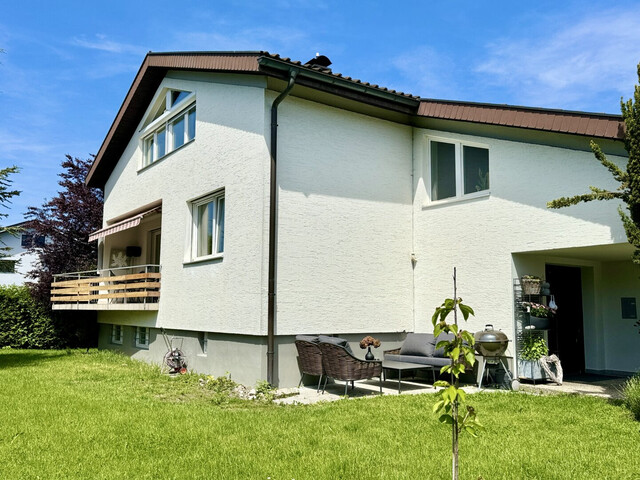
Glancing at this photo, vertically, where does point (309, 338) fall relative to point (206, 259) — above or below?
below

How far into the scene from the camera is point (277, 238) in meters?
11.7

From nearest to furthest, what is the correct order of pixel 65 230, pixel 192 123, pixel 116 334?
pixel 192 123 < pixel 116 334 < pixel 65 230

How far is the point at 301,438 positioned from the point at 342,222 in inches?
257

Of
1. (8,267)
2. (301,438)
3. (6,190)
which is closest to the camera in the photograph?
(301,438)

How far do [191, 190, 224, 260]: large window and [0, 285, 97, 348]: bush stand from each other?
11.2 meters

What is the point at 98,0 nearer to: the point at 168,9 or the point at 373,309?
the point at 168,9

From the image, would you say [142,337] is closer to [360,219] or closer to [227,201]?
[227,201]

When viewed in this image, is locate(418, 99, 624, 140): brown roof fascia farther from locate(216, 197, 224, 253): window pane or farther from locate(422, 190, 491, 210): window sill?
locate(216, 197, 224, 253): window pane

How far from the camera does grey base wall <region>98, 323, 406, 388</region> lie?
11.4m

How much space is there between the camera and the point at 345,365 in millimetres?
10281

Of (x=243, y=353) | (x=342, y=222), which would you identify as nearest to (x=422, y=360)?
(x=342, y=222)

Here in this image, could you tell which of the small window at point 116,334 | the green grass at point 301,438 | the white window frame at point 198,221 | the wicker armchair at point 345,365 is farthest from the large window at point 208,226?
the small window at point 116,334

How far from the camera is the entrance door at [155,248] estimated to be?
816 inches

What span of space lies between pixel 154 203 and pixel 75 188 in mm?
9856
